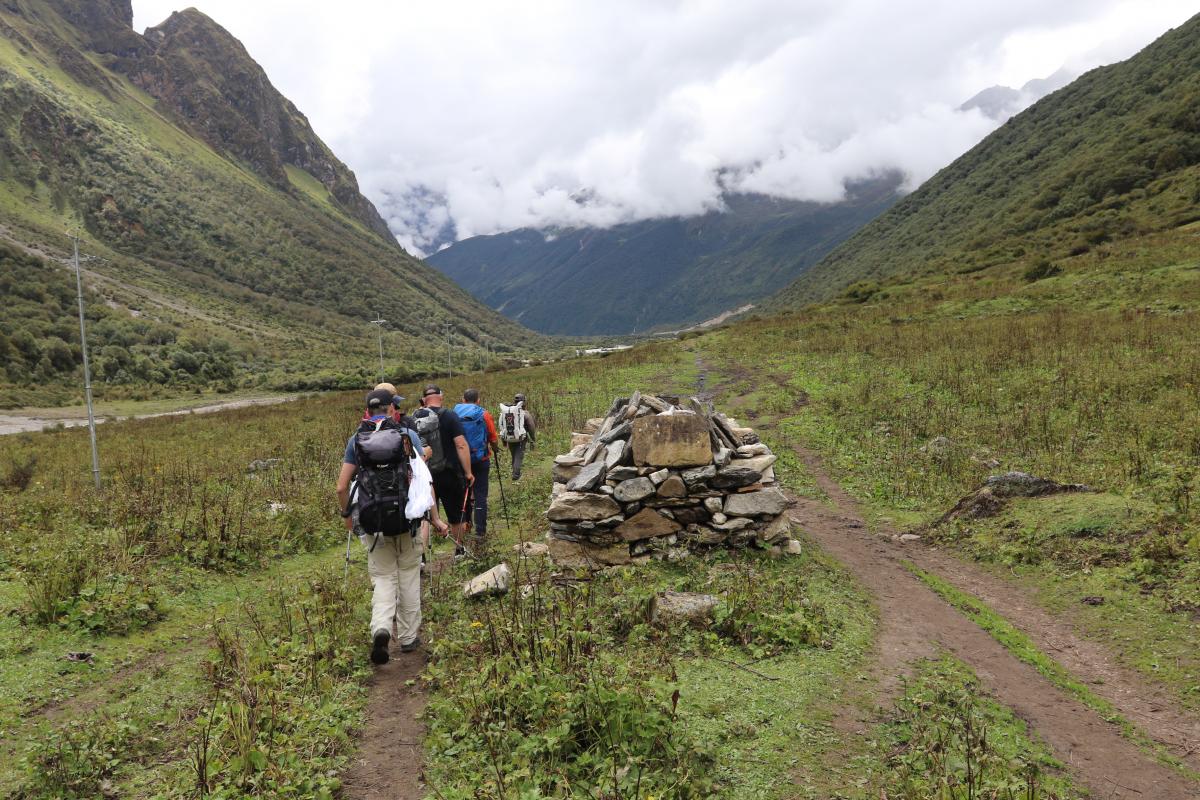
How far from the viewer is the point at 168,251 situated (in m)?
120

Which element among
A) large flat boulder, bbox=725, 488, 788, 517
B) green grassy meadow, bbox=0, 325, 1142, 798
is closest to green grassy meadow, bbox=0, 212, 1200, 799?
green grassy meadow, bbox=0, 325, 1142, 798

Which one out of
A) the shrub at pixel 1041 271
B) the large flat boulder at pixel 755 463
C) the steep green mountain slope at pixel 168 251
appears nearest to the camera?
the large flat boulder at pixel 755 463

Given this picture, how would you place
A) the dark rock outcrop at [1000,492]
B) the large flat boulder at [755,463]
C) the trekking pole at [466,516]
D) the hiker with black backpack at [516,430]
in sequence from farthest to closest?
the hiker with black backpack at [516,430], the large flat boulder at [755,463], the dark rock outcrop at [1000,492], the trekking pole at [466,516]

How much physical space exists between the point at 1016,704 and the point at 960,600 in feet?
7.53

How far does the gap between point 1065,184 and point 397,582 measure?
250 ft

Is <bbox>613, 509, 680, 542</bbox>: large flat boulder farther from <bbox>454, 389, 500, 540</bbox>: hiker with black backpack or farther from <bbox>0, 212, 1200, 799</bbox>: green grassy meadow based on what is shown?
<bbox>454, 389, 500, 540</bbox>: hiker with black backpack

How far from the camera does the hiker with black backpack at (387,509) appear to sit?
5980 millimetres

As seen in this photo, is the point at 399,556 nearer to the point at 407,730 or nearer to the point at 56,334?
the point at 407,730

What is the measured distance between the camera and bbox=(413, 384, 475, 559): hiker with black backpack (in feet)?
27.0

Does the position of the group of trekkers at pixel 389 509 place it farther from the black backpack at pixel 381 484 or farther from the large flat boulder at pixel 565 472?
the large flat boulder at pixel 565 472

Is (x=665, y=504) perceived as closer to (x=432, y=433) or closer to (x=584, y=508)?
(x=584, y=508)

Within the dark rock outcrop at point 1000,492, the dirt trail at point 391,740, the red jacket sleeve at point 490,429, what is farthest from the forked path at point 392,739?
the dark rock outcrop at point 1000,492

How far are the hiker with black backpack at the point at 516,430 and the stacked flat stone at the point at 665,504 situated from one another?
473cm

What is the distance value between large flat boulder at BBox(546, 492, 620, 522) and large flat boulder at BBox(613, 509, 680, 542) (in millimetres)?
246
